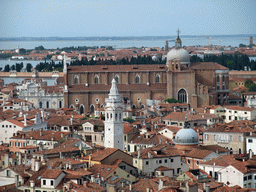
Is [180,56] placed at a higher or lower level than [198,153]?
higher

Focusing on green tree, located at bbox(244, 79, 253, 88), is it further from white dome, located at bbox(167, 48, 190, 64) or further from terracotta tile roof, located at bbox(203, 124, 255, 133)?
terracotta tile roof, located at bbox(203, 124, 255, 133)

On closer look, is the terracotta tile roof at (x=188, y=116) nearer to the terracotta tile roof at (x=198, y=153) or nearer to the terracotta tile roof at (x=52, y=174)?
the terracotta tile roof at (x=198, y=153)

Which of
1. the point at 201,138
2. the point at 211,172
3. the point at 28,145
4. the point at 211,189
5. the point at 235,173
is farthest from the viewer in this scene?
the point at 201,138

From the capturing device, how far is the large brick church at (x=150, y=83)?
60.4 metres

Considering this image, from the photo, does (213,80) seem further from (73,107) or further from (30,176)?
(30,176)

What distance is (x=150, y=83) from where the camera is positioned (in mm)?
62312

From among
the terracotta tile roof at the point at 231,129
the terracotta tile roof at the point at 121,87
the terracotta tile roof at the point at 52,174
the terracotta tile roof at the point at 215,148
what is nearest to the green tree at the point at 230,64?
the terracotta tile roof at the point at 121,87

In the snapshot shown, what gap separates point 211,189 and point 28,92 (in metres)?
38.3

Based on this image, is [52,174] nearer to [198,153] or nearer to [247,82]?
[198,153]

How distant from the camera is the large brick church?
198 ft

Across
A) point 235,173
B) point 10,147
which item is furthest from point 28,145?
point 235,173

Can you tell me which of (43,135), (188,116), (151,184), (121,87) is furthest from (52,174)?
(121,87)

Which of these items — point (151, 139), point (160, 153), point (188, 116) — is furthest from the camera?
point (188, 116)

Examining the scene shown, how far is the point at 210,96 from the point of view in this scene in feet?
196
